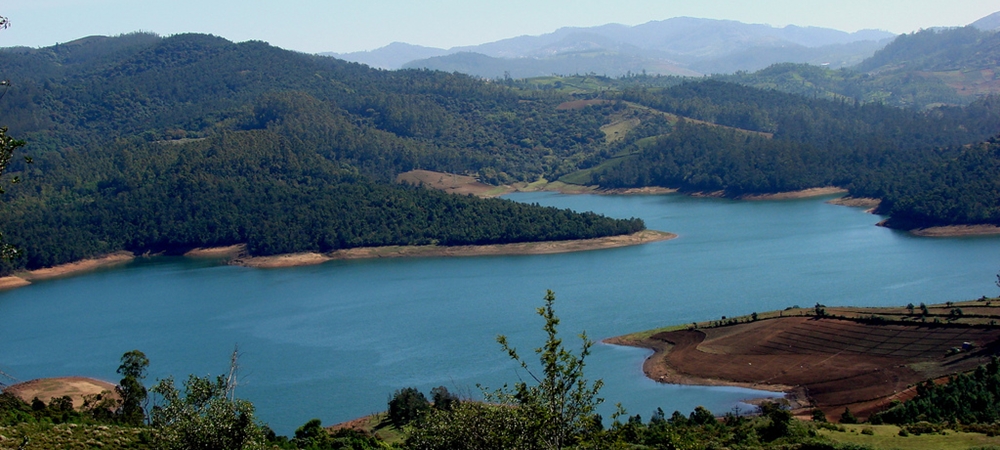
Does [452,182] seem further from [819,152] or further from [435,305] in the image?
[435,305]

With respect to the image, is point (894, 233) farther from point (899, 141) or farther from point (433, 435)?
point (433, 435)

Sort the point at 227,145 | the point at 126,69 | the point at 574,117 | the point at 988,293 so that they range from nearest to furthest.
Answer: the point at 988,293 → the point at 227,145 → the point at 574,117 → the point at 126,69

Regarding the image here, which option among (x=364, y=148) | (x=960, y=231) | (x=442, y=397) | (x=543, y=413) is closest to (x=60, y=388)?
(x=442, y=397)

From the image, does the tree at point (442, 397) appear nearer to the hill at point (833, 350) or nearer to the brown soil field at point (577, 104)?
the hill at point (833, 350)

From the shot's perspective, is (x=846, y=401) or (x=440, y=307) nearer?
(x=846, y=401)

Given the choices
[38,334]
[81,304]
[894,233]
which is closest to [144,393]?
[38,334]

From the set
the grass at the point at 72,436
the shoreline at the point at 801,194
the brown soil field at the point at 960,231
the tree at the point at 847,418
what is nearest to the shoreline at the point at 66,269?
the grass at the point at 72,436

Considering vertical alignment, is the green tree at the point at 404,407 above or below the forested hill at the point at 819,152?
below
